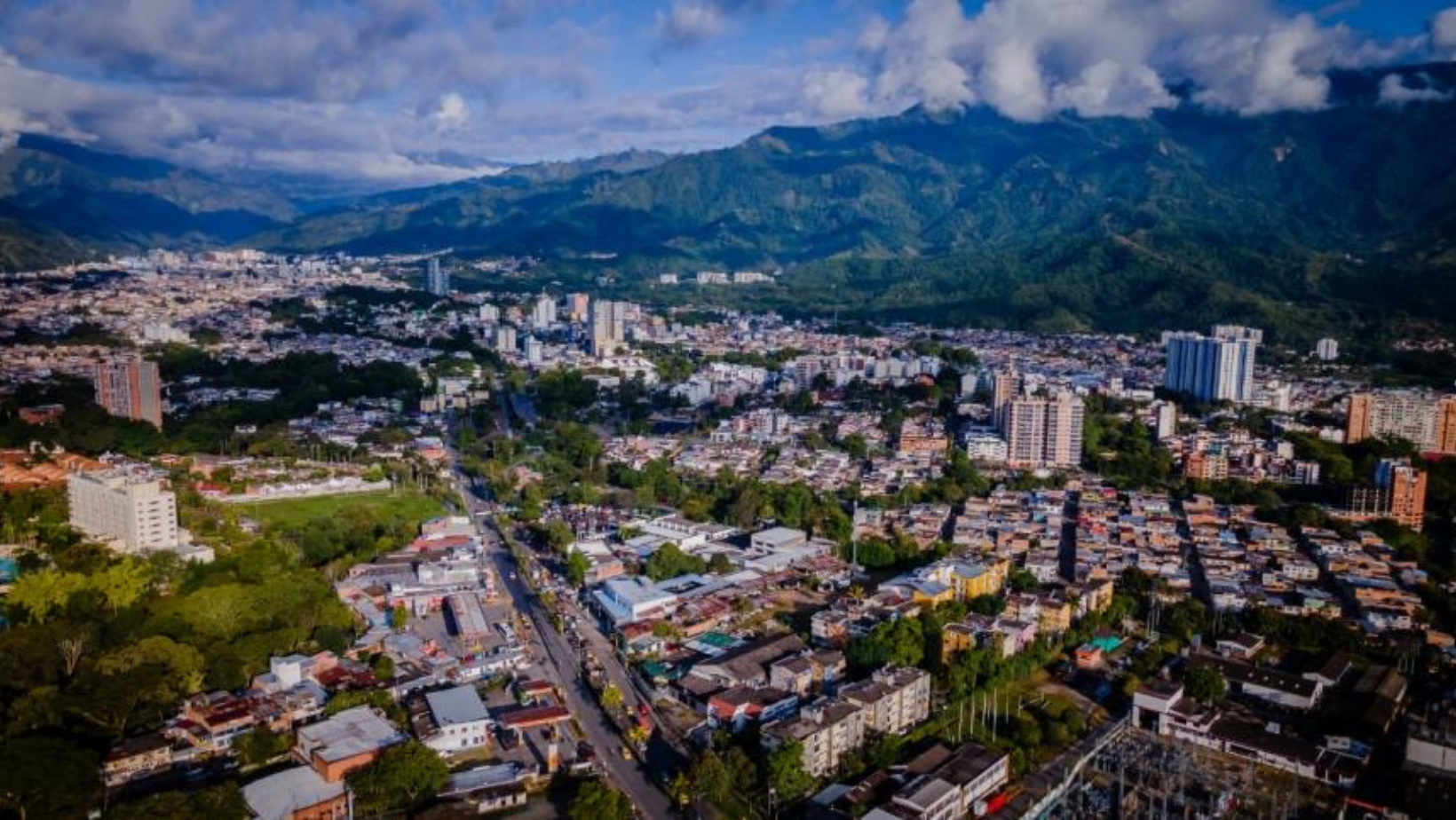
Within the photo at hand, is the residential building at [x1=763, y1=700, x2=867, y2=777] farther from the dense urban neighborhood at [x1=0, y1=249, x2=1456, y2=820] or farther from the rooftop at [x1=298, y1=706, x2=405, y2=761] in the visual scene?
the rooftop at [x1=298, y1=706, x2=405, y2=761]

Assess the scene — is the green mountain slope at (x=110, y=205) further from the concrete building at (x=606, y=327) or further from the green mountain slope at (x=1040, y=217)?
the concrete building at (x=606, y=327)

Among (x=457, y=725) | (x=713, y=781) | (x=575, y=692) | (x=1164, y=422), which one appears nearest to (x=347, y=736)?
(x=457, y=725)

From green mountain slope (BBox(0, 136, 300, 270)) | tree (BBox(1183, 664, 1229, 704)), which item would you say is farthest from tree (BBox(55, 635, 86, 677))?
green mountain slope (BBox(0, 136, 300, 270))

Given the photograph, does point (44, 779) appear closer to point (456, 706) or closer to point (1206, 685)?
point (456, 706)

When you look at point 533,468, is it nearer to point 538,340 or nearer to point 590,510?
point 590,510

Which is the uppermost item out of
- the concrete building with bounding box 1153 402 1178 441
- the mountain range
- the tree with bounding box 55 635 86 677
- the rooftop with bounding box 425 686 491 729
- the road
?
the mountain range
